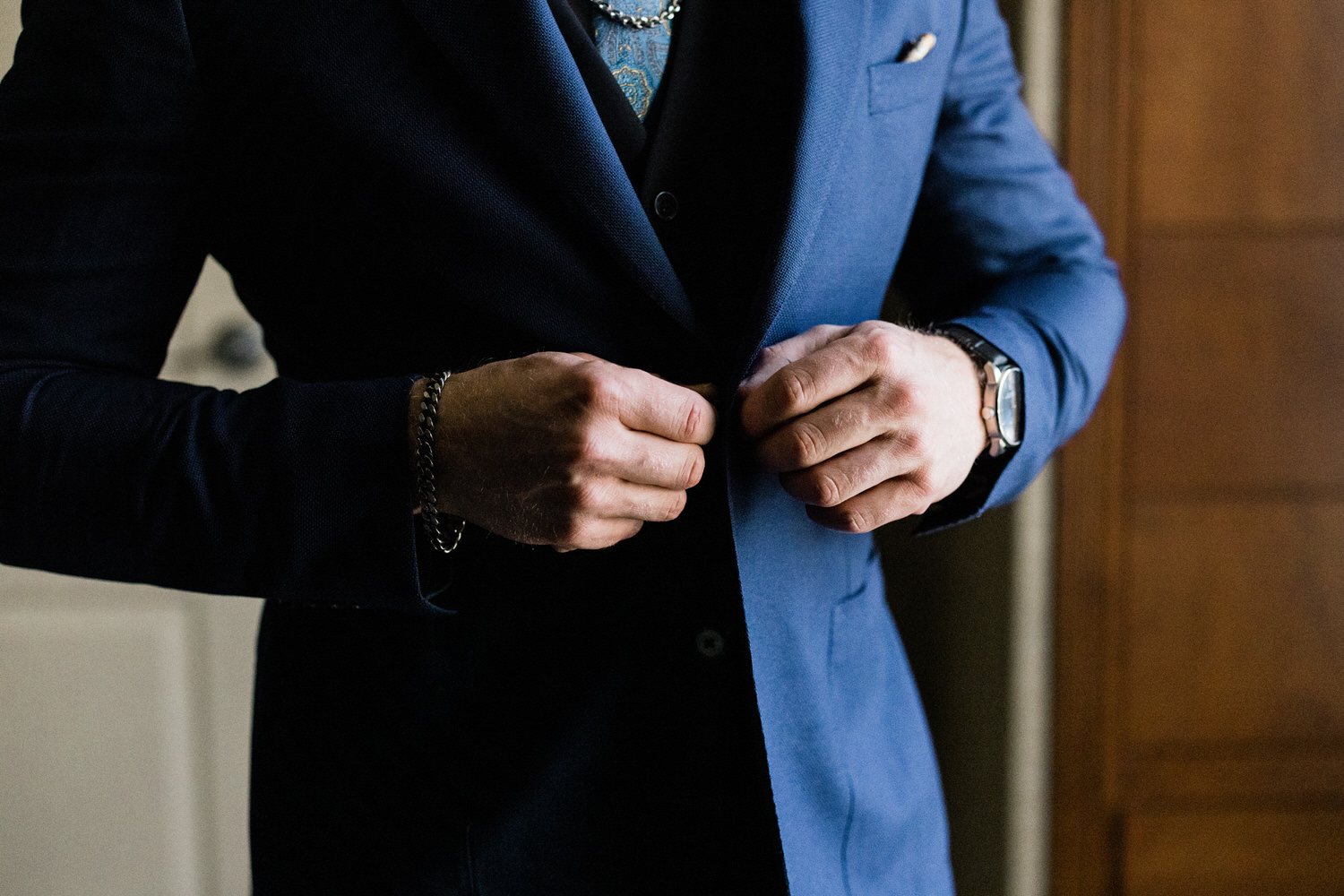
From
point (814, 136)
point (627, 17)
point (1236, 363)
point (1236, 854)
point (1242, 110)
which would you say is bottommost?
point (1236, 854)

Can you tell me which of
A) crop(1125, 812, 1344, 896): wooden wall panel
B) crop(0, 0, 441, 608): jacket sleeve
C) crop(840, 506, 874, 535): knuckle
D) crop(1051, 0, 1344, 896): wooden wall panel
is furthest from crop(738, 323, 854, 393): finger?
crop(1125, 812, 1344, 896): wooden wall panel

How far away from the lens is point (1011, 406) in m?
0.70

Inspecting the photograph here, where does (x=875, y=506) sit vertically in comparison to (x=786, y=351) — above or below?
below

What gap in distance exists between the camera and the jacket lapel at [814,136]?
61 cm

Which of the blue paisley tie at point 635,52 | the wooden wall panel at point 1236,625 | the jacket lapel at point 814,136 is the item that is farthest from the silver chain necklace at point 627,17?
the wooden wall panel at point 1236,625

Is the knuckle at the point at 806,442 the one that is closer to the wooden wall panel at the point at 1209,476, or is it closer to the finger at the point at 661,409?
the finger at the point at 661,409

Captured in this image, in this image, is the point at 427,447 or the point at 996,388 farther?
the point at 996,388

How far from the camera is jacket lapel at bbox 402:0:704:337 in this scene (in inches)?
22.3

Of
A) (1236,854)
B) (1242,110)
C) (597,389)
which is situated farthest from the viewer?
(1236,854)

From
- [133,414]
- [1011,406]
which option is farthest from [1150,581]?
[133,414]

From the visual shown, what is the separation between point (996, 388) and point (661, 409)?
0.93 ft

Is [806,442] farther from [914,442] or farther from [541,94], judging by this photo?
[541,94]

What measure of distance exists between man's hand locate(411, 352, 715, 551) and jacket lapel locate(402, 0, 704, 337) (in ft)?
0.36

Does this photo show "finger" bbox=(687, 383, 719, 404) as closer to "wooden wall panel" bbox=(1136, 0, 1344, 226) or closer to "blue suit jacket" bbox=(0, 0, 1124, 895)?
"blue suit jacket" bbox=(0, 0, 1124, 895)
